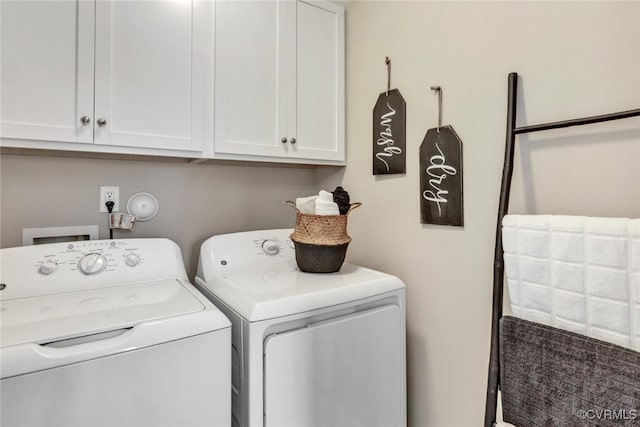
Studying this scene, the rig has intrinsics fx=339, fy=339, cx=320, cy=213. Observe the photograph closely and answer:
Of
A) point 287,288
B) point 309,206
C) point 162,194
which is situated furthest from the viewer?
point 162,194

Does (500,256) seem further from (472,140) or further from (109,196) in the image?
(109,196)

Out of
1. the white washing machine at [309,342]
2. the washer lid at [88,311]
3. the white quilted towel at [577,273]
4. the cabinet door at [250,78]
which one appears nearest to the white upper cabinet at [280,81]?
the cabinet door at [250,78]

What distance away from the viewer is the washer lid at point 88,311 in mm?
834

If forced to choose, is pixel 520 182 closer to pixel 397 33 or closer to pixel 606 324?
pixel 606 324

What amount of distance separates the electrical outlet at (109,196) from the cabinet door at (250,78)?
52 cm

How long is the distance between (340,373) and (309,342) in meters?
0.19

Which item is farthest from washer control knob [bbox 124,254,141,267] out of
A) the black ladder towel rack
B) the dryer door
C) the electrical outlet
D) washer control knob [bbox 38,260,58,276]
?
the black ladder towel rack

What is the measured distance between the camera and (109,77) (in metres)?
1.25

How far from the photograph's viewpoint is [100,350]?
81cm

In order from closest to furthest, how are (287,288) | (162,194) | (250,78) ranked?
(287,288)
(250,78)
(162,194)

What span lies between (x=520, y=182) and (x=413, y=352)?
892mm

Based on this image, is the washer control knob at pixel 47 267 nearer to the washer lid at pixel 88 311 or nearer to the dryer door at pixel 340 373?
the washer lid at pixel 88 311

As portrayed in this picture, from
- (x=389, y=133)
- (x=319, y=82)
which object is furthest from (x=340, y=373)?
(x=319, y=82)

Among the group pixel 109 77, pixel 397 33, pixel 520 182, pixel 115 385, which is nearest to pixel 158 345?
pixel 115 385
